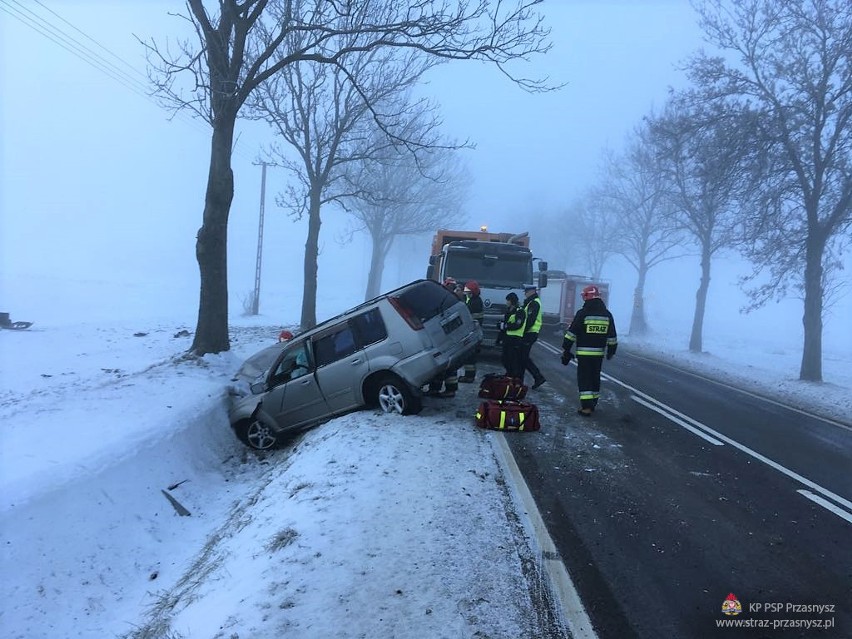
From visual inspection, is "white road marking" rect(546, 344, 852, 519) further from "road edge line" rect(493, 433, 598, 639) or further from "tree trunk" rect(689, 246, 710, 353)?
"tree trunk" rect(689, 246, 710, 353)

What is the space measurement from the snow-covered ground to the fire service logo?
3.81ft

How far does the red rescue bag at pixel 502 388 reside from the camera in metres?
7.72

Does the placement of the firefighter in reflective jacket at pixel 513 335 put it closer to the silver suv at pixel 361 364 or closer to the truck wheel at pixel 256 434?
the silver suv at pixel 361 364

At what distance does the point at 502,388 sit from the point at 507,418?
0.93 meters

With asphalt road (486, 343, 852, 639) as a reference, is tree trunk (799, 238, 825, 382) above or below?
above

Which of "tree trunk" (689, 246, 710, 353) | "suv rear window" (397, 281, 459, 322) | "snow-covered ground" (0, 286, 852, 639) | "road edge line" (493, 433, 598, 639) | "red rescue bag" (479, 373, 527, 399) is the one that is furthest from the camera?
"tree trunk" (689, 246, 710, 353)

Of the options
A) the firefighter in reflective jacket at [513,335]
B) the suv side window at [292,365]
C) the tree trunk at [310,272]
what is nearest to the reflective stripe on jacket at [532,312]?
the firefighter in reflective jacket at [513,335]

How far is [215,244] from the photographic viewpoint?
408 inches

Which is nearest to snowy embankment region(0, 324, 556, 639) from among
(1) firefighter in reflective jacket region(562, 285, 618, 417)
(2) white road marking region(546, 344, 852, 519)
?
(1) firefighter in reflective jacket region(562, 285, 618, 417)

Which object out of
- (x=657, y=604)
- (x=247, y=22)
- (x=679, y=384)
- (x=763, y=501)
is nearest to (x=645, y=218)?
(x=679, y=384)

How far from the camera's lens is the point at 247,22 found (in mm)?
10164

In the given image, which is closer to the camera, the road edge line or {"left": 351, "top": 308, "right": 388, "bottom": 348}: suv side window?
the road edge line

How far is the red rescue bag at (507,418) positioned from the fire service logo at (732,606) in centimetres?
369

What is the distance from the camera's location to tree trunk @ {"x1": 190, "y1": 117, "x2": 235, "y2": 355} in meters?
10.3
